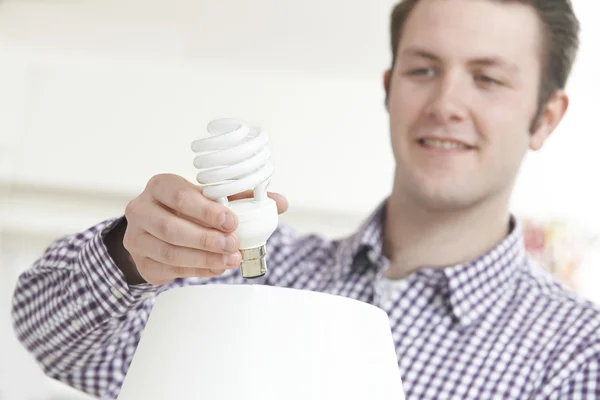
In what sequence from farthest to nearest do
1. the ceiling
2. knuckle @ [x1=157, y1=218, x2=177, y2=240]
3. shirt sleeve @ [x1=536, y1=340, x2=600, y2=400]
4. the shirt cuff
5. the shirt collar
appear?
the ceiling, the shirt collar, shirt sleeve @ [x1=536, y1=340, x2=600, y2=400], the shirt cuff, knuckle @ [x1=157, y1=218, x2=177, y2=240]

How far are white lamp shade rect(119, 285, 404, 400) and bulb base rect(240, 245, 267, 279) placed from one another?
1.0 inches

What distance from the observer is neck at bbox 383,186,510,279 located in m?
1.09

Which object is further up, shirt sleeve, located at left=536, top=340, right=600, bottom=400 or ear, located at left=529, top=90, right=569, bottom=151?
ear, located at left=529, top=90, right=569, bottom=151

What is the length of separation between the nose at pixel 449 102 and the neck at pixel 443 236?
0.40 feet

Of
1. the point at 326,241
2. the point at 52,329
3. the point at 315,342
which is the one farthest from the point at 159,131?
the point at 315,342

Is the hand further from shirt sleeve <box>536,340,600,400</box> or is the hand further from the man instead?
shirt sleeve <box>536,340,600,400</box>

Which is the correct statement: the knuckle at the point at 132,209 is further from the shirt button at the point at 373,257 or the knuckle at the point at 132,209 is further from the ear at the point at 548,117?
the ear at the point at 548,117

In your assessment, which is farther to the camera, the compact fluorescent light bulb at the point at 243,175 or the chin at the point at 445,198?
the chin at the point at 445,198

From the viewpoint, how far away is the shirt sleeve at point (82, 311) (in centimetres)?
74

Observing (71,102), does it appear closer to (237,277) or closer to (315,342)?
(237,277)

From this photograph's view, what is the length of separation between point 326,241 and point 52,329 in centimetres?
44

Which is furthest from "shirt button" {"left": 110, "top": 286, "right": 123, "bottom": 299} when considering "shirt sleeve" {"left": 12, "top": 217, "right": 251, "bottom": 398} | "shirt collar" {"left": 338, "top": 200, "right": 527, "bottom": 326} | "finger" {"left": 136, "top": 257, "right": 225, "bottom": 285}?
"shirt collar" {"left": 338, "top": 200, "right": 527, "bottom": 326}

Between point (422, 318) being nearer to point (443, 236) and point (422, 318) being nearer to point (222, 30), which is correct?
point (443, 236)

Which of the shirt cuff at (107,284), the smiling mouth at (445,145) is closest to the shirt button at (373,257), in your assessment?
the smiling mouth at (445,145)
